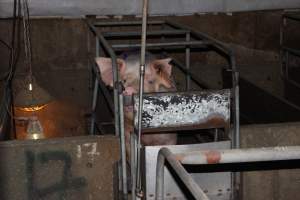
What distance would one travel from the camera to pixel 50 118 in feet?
19.6

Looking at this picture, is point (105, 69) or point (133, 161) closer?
point (133, 161)

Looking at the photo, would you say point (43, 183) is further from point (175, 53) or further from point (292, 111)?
point (175, 53)

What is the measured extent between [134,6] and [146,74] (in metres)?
1.88

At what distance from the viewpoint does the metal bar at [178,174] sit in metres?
1.69

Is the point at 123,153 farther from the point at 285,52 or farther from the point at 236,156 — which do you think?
the point at 285,52

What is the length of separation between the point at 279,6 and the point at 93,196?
409 centimetres

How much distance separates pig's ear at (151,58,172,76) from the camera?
14.0 feet

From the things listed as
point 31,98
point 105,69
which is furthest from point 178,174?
point 105,69

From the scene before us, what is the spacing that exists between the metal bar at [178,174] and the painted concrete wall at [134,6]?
162 inches

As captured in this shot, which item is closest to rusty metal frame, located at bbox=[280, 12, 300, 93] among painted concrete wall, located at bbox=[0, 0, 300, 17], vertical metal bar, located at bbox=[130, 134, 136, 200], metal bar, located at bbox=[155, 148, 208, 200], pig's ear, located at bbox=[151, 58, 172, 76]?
painted concrete wall, located at bbox=[0, 0, 300, 17]

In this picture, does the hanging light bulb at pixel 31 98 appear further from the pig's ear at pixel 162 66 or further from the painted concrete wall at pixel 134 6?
the painted concrete wall at pixel 134 6

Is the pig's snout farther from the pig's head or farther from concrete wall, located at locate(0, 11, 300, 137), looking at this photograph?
concrete wall, located at locate(0, 11, 300, 137)

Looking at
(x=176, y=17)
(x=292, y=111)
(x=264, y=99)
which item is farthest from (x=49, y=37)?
(x=292, y=111)

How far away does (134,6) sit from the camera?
612cm
